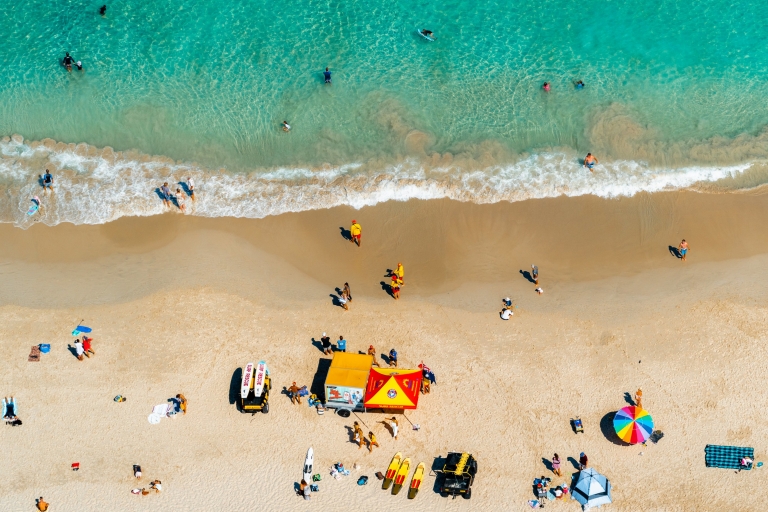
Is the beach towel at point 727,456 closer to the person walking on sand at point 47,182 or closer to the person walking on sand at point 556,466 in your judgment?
the person walking on sand at point 556,466

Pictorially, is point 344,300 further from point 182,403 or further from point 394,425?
point 182,403

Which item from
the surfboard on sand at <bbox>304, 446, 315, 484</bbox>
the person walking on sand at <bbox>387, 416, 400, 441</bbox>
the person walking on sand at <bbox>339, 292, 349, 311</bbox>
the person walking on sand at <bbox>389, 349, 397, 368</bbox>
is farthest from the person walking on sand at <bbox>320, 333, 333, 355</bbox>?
the surfboard on sand at <bbox>304, 446, 315, 484</bbox>

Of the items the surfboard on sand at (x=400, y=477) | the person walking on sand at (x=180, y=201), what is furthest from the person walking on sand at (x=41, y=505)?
the person walking on sand at (x=180, y=201)

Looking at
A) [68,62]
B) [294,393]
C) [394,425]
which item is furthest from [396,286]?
[68,62]

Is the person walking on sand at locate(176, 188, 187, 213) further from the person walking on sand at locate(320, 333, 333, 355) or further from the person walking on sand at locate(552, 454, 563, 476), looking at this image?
the person walking on sand at locate(552, 454, 563, 476)

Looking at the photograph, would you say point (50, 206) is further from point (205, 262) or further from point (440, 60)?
point (440, 60)

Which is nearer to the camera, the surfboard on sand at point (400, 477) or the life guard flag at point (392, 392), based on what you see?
the surfboard on sand at point (400, 477)
